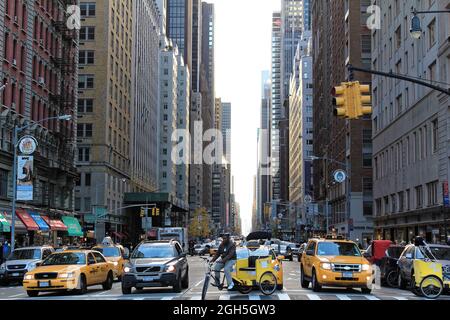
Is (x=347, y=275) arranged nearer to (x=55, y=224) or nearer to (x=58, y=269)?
(x=58, y=269)

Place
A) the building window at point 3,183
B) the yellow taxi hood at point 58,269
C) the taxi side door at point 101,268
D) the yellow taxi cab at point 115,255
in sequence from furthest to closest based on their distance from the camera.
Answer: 1. the building window at point 3,183
2. the yellow taxi cab at point 115,255
3. the taxi side door at point 101,268
4. the yellow taxi hood at point 58,269

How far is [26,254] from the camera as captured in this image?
31.0 meters

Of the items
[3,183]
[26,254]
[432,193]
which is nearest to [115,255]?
[26,254]

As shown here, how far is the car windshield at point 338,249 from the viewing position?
2119 centimetres

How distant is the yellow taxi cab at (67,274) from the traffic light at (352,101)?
10.2 metres

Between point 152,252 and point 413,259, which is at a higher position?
point 152,252

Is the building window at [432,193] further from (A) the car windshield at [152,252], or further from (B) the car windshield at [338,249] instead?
(A) the car windshield at [152,252]

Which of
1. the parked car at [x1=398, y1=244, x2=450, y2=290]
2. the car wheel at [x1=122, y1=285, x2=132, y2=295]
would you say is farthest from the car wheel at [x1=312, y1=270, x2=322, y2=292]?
the car wheel at [x1=122, y1=285, x2=132, y2=295]

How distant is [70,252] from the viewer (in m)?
22.9

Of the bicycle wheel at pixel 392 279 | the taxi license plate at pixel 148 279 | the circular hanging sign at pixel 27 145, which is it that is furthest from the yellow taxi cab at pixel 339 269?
the circular hanging sign at pixel 27 145

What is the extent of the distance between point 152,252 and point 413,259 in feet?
29.3

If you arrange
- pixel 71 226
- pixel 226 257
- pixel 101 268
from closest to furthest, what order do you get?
pixel 226 257
pixel 101 268
pixel 71 226

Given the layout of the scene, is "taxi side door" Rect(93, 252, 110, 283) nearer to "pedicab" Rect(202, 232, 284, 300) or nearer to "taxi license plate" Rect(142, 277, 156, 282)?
"taxi license plate" Rect(142, 277, 156, 282)

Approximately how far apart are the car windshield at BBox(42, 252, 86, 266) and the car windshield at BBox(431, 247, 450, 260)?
1232 cm
